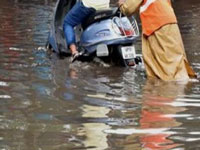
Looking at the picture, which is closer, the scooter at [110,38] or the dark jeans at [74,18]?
the scooter at [110,38]

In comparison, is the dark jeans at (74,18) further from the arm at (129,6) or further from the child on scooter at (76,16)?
the arm at (129,6)

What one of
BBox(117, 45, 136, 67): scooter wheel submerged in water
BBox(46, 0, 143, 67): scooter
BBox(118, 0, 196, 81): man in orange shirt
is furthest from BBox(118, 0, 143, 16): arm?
BBox(117, 45, 136, 67): scooter wheel submerged in water

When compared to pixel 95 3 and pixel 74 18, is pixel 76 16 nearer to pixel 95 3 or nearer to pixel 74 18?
pixel 74 18

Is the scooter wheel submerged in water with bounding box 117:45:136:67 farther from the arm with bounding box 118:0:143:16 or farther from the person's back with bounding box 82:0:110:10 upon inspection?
the person's back with bounding box 82:0:110:10

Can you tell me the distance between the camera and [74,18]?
8.11 metres

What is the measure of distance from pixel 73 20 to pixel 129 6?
51.9 inches

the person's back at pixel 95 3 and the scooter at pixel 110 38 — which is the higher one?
the person's back at pixel 95 3

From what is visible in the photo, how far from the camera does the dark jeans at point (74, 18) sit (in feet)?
26.2

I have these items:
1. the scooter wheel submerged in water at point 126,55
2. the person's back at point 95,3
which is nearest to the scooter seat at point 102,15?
the person's back at point 95,3

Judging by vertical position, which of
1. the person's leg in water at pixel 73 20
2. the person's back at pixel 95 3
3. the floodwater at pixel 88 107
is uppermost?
the person's back at pixel 95 3

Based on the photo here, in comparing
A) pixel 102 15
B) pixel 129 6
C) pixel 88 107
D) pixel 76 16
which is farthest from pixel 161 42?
pixel 88 107

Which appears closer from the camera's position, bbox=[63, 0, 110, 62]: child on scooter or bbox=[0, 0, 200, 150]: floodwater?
bbox=[0, 0, 200, 150]: floodwater

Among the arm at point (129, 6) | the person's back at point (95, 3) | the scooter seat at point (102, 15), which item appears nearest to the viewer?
the arm at point (129, 6)

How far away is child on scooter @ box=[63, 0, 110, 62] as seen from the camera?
313 inches
